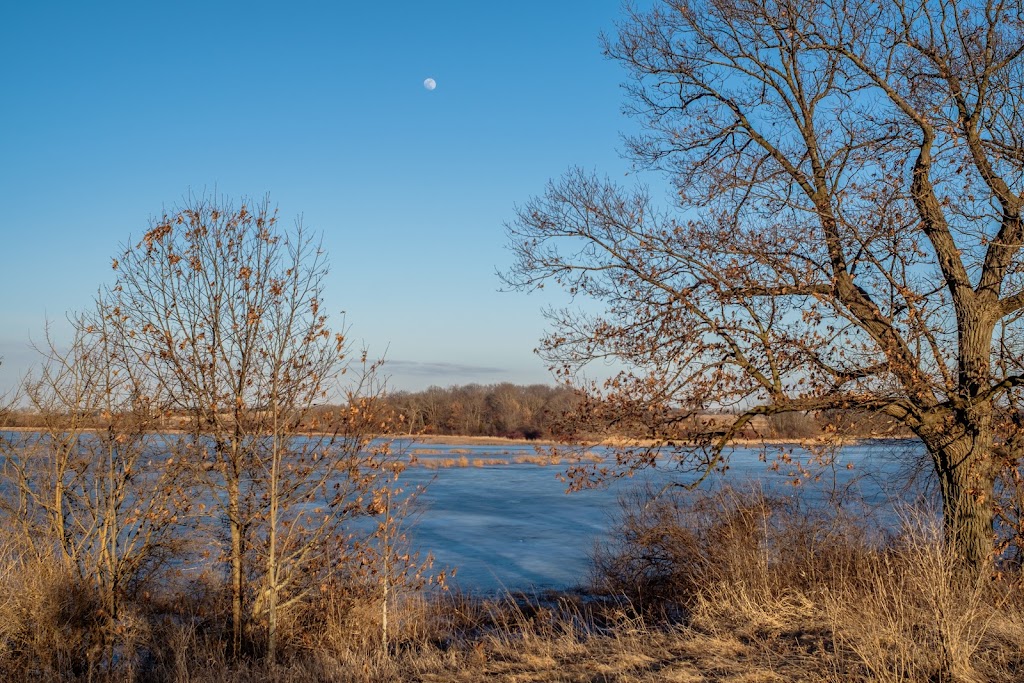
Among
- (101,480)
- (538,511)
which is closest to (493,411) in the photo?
(538,511)

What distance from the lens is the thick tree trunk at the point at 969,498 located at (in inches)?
341

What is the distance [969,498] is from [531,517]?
15.8 metres

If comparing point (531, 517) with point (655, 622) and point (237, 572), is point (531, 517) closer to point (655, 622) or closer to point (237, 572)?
point (655, 622)

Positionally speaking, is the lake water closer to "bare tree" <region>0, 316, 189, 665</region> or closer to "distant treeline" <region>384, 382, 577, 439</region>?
"bare tree" <region>0, 316, 189, 665</region>

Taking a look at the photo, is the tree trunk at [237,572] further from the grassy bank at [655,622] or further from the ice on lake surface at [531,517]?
the ice on lake surface at [531,517]

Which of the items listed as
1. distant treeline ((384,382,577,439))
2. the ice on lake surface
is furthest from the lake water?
distant treeline ((384,382,577,439))

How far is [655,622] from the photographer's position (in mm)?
9180

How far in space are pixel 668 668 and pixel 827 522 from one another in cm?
688

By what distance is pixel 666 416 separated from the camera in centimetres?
919

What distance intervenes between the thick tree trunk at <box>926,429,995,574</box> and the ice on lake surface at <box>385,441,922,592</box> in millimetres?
651

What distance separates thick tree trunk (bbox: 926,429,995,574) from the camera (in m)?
8.67

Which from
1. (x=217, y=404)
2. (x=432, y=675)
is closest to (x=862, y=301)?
(x=432, y=675)

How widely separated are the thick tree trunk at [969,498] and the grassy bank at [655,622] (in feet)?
→ 1.11

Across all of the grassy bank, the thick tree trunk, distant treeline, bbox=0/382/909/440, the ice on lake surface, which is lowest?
the ice on lake surface
